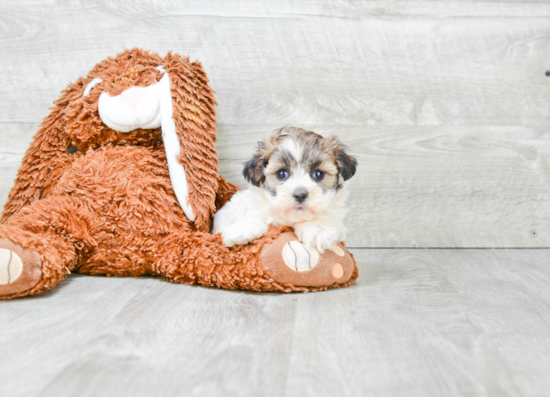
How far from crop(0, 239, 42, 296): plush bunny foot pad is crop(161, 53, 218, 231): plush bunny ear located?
509 millimetres

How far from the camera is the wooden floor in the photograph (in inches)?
34.3

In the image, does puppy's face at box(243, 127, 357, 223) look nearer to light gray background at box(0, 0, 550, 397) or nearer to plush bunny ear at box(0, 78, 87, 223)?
light gray background at box(0, 0, 550, 397)

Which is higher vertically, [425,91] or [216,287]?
[425,91]

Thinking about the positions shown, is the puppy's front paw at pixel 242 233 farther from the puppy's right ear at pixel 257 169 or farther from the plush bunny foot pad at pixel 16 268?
the plush bunny foot pad at pixel 16 268

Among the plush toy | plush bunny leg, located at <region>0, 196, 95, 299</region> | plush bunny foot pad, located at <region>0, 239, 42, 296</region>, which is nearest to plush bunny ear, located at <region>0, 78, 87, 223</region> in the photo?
the plush toy

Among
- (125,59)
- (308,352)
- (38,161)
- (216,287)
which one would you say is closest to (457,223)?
(216,287)

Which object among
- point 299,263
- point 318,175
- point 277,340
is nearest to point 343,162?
point 318,175

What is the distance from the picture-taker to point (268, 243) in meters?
1.47

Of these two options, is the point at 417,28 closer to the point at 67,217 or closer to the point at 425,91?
the point at 425,91

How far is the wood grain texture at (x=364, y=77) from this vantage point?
2072 mm

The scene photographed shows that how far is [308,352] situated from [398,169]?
1.33 m

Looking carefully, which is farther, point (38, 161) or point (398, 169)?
point (398, 169)

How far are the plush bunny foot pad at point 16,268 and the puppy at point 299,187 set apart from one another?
547mm

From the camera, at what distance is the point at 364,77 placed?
2.12 m
